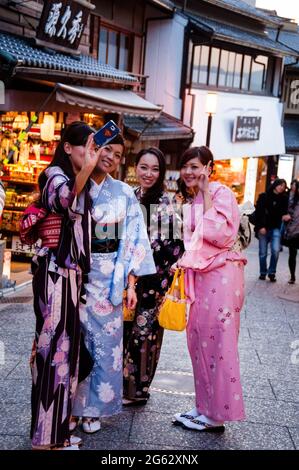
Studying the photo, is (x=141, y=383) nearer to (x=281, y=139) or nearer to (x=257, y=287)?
(x=257, y=287)

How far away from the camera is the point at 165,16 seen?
16125 millimetres

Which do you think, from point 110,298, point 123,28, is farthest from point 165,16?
point 110,298

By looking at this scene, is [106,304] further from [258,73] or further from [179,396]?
[258,73]

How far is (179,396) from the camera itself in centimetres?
466

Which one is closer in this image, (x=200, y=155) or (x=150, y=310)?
(x=200, y=155)

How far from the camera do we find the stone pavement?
12.5 feet

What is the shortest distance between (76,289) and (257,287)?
278 inches

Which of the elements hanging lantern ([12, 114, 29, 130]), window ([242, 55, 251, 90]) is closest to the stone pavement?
hanging lantern ([12, 114, 29, 130])

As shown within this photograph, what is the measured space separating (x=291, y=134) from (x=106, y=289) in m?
26.4

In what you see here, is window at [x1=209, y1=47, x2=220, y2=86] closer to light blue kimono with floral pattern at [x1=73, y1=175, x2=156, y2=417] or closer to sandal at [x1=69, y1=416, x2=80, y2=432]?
light blue kimono with floral pattern at [x1=73, y1=175, x2=156, y2=417]

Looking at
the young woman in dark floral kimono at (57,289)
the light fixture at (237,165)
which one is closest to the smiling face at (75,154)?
the young woman in dark floral kimono at (57,289)

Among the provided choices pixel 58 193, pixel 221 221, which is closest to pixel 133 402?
pixel 221 221

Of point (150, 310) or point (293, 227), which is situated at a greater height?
point (293, 227)

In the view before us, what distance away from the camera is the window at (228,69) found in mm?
18594
